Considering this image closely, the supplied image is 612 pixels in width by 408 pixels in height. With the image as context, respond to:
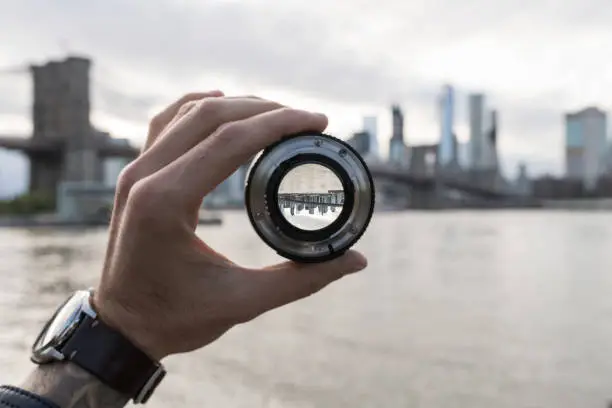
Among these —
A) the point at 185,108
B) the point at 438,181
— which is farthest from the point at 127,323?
the point at 438,181

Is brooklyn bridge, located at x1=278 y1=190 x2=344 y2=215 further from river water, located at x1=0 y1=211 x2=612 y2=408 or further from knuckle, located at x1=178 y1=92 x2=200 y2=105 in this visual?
river water, located at x1=0 y1=211 x2=612 y2=408

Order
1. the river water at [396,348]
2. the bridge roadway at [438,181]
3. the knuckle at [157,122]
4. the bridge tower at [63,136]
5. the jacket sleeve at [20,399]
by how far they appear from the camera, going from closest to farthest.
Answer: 1. the jacket sleeve at [20,399]
2. the knuckle at [157,122]
3. the river water at [396,348]
4. the bridge tower at [63,136]
5. the bridge roadway at [438,181]

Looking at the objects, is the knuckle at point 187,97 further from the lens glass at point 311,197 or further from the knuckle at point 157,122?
the lens glass at point 311,197

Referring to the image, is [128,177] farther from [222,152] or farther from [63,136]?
[63,136]

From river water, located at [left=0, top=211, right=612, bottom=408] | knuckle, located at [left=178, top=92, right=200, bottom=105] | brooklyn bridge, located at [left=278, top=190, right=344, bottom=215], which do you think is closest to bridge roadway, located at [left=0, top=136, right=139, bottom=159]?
river water, located at [left=0, top=211, right=612, bottom=408]

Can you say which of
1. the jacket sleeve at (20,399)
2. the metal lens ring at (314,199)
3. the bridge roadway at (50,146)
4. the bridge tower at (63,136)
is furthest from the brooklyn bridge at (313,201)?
the bridge tower at (63,136)
